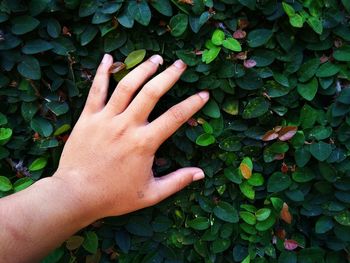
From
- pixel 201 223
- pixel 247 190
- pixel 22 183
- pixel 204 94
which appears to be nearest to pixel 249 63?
pixel 204 94

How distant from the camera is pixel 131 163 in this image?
1.19 meters

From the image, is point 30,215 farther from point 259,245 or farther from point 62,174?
point 259,245

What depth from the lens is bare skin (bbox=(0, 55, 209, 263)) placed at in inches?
45.2

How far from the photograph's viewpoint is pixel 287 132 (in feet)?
4.05

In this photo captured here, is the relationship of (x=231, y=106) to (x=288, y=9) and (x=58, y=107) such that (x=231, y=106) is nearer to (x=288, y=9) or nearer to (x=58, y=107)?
(x=288, y=9)

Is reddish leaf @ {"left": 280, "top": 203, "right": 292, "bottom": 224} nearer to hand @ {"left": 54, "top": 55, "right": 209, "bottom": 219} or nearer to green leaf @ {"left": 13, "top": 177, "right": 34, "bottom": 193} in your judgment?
hand @ {"left": 54, "top": 55, "right": 209, "bottom": 219}

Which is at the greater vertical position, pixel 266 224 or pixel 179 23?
pixel 179 23

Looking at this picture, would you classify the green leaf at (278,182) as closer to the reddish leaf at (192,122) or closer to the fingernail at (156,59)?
the reddish leaf at (192,122)

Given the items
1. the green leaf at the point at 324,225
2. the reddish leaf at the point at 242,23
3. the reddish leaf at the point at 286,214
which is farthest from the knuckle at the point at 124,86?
the green leaf at the point at 324,225

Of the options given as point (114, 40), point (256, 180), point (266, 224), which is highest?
point (114, 40)

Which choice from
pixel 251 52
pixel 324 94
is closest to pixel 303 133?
pixel 324 94

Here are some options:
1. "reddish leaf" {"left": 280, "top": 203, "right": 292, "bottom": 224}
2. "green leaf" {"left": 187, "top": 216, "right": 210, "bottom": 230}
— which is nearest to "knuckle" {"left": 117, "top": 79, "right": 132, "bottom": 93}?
"green leaf" {"left": 187, "top": 216, "right": 210, "bottom": 230}

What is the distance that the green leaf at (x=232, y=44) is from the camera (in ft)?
3.83

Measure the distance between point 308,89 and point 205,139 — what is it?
0.29 m
